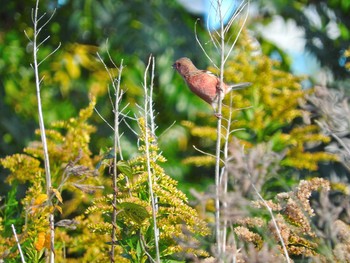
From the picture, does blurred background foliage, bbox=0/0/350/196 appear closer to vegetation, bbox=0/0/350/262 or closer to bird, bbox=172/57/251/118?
vegetation, bbox=0/0/350/262

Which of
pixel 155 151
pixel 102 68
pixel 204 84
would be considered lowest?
pixel 155 151

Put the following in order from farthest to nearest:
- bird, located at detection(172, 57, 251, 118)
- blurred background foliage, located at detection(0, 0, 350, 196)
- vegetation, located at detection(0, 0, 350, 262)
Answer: blurred background foliage, located at detection(0, 0, 350, 196), bird, located at detection(172, 57, 251, 118), vegetation, located at detection(0, 0, 350, 262)

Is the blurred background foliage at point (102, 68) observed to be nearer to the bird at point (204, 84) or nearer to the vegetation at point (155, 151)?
the vegetation at point (155, 151)

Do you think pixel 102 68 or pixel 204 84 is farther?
pixel 102 68

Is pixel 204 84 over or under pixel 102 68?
under

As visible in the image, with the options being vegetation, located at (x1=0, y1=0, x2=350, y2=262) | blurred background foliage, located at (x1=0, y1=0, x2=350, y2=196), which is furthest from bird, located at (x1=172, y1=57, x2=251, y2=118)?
blurred background foliage, located at (x1=0, y1=0, x2=350, y2=196)

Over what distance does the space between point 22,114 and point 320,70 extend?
2461 millimetres

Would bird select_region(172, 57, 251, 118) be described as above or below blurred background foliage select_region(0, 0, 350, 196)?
below

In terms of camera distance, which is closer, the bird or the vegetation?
the vegetation

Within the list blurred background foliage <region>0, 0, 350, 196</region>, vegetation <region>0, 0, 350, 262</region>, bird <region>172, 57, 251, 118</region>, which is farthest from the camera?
blurred background foliage <region>0, 0, 350, 196</region>

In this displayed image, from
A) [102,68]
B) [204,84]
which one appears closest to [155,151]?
[204,84]

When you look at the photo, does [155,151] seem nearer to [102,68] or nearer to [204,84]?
[204,84]

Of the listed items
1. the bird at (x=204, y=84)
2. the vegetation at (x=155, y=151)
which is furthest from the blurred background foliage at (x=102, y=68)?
the bird at (x=204, y=84)

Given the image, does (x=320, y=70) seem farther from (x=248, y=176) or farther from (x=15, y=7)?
(x=248, y=176)
